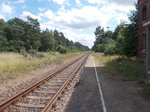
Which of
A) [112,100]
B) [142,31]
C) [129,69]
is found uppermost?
[142,31]

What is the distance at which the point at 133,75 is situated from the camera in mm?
14609

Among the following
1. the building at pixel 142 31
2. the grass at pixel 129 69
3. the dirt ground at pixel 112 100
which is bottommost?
→ the dirt ground at pixel 112 100

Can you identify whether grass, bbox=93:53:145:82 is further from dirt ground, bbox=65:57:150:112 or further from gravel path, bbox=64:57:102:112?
gravel path, bbox=64:57:102:112

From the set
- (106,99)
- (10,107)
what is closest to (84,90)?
(106,99)

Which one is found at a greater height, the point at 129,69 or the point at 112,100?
the point at 129,69

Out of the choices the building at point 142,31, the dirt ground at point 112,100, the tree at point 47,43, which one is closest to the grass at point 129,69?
the building at point 142,31

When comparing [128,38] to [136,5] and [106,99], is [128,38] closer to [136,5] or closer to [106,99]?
[136,5]

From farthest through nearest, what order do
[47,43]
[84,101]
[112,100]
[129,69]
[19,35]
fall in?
[47,43] < [19,35] < [129,69] < [112,100] < [84,101]

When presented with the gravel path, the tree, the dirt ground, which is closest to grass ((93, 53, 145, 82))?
the dirt ground

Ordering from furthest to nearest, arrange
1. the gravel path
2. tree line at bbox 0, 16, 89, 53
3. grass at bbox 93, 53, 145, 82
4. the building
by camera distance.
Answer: tree line at bbox 0, 16, 89, 53 → the building → grass at bbox 93, 53, 145, 82 → the gravel path

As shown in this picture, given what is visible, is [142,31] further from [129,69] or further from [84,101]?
[84,101]

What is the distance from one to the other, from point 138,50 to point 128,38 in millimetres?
2261

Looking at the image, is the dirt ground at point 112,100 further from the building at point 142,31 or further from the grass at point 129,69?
the building at point 142,31

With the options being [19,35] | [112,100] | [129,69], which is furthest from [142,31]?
[19,35]
